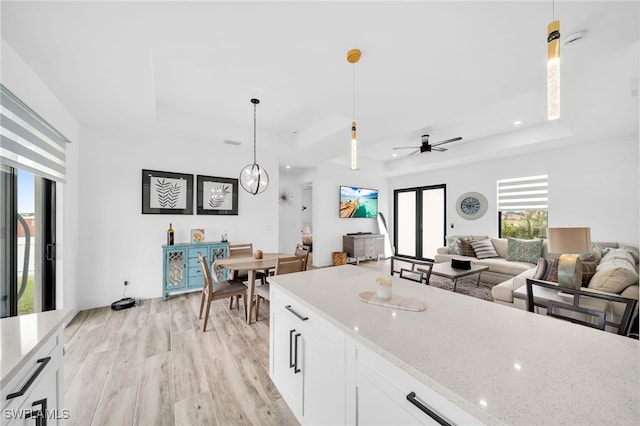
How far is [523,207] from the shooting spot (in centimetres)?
519

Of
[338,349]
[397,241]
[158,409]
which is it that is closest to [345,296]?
[338,349]

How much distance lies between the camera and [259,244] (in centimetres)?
487

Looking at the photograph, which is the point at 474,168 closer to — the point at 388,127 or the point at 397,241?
the point at 397,241

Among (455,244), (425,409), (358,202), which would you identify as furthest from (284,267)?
(358,202)

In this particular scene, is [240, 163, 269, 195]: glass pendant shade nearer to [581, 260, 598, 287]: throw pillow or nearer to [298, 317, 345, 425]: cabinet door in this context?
[298, 317, 345, 425]: cabinet door

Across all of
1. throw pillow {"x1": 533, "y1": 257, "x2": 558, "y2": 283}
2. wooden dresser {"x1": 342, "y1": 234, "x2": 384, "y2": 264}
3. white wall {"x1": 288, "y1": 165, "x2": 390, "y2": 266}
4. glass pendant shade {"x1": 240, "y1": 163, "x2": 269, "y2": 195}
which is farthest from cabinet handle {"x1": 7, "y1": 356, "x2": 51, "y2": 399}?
wooden dresser {"x1": 342, "y1": 234, "x2": 384, "y2": 264}

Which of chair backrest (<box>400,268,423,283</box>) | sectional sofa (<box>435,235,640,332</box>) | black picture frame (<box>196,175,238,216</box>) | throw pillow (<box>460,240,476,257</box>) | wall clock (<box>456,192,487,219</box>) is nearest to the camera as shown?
chair backrest (<box>400,268,423,283</box>)

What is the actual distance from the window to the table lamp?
3.01 meters

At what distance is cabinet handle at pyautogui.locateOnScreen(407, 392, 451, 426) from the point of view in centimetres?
69

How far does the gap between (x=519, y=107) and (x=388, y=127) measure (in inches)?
72.8

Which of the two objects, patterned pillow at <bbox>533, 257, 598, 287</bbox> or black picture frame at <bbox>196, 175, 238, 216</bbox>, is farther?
black picture frame at <bbox>196, 175, 238, 216</bbox>

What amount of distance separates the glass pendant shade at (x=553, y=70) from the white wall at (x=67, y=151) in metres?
3.29

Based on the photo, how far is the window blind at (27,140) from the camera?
1753mm

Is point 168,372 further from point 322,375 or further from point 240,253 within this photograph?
point 240,253
